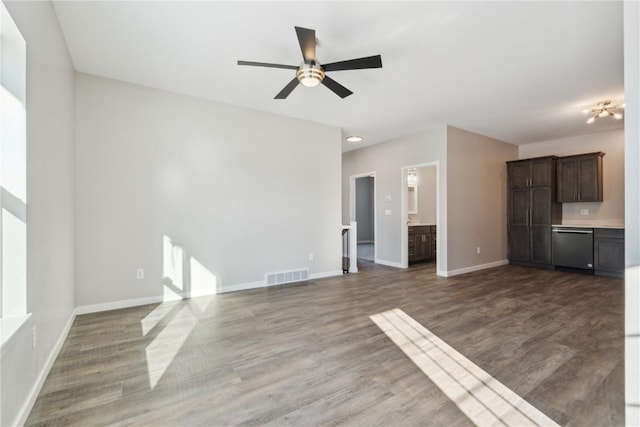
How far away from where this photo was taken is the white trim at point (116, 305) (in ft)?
10.8

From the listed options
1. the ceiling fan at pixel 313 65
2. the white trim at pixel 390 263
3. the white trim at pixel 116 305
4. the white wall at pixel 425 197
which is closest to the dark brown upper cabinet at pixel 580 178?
the white wall at pixel 425 197

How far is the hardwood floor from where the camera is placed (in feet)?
5.60

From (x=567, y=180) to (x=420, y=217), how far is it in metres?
3.06

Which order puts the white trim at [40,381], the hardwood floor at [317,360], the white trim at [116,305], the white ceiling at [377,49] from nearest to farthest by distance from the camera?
the white trim at [40,381], the hardwood floor at [317,360], the white ceiling at [377,49], the white trim at [116,305]

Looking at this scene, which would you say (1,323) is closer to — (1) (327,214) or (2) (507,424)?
(2) (507,424)

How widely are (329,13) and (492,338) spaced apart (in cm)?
321

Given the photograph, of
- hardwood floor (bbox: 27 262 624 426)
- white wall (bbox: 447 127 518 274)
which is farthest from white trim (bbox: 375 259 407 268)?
hardwood floor (bbox: 27 262 624 426)

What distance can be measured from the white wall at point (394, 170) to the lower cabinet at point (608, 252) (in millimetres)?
2863

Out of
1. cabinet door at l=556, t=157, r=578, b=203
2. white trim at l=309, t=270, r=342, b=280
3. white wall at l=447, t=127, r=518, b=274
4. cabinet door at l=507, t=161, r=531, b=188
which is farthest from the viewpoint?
cabinet door at l=507, t=161, r=531, b=188

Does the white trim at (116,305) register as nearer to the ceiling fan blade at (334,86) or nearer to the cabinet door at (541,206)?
the ceiling fan blade at (334,86)

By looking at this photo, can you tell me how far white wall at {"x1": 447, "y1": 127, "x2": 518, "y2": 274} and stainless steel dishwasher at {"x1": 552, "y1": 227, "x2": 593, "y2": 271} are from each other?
36.6 inches

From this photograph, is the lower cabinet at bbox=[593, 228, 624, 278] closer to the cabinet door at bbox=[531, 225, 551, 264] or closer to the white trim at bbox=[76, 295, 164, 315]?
the cabinet door at bbox=[531, 225, 551, 264]

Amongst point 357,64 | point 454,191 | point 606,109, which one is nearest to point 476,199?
point 454,191

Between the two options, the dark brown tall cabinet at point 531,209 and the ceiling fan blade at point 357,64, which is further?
the dark brown tall cabinet at point 531,209
